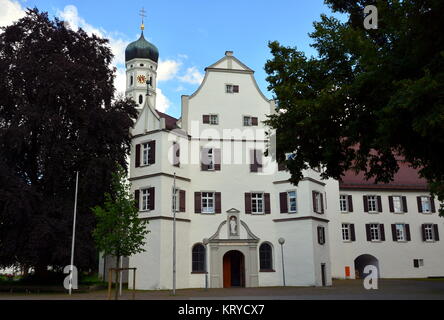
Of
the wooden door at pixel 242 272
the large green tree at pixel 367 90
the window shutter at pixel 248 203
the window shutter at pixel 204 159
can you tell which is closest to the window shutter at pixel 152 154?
the window shutter at pixel 204 159

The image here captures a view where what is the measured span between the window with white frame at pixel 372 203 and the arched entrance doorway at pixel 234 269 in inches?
671

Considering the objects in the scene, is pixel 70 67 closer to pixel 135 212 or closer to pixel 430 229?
pixel 135 212

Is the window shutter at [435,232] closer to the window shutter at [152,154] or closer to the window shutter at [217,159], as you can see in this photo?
the window shutter at [217,159]

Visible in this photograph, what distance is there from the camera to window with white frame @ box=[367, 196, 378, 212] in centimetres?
4606

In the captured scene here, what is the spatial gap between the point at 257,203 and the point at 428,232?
69.4ft

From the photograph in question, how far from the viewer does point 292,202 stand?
35219 mm

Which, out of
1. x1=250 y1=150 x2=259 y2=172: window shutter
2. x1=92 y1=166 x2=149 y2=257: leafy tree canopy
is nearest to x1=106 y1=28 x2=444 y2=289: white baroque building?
x1=250 y1=150 x2=259 y2=172: window shutter

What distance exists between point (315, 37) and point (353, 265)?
107ft

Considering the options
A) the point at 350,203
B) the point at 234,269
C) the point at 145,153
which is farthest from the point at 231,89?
the point at 350,203

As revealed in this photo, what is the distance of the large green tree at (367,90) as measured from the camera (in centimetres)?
1154

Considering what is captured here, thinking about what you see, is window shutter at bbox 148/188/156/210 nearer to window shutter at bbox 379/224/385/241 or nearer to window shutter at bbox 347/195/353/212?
window shutter at bbox 347/195/353/212

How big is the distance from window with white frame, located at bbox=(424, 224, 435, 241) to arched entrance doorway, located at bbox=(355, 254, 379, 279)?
18.9 ft

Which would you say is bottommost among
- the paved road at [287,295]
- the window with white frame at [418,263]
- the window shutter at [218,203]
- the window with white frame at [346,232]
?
the paved road at [287,295]

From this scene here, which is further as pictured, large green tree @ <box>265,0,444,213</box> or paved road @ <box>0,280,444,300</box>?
paved road @ <box>0,280,444,300</box>
